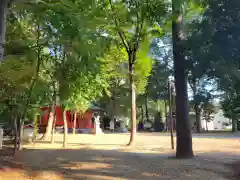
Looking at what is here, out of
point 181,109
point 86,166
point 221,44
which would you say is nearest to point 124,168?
point 86,166

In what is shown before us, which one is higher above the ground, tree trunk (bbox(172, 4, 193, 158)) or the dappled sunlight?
tree trunk (bbox(172, 4, 193, 158))

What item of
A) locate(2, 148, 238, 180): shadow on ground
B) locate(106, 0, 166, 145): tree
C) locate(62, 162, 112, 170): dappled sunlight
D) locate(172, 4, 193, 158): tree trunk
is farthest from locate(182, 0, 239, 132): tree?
locate(106, 0, 166, 145): tree

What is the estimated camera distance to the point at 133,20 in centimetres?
1412

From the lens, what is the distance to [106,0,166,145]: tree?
37.7 feet

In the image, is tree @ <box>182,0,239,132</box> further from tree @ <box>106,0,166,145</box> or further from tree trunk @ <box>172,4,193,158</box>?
tree @ <box>106,0,166,145</box>

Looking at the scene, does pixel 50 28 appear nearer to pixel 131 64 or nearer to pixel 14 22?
pixel 14 22

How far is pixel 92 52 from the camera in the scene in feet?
23.1

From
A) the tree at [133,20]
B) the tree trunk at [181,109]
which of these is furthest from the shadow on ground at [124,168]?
the tree at [133,20]

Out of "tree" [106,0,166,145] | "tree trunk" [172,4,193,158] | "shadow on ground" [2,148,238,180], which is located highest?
"tree" [106,0,166,145]

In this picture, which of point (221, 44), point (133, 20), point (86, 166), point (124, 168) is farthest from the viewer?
point (133, 20)

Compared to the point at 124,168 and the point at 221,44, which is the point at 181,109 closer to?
the point at 124,168

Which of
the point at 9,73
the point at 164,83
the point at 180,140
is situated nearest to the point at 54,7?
the point at 9,73

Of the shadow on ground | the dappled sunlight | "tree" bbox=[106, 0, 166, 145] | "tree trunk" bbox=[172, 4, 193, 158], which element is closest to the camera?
the shadow on ground

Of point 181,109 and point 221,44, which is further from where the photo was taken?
point 181,109
